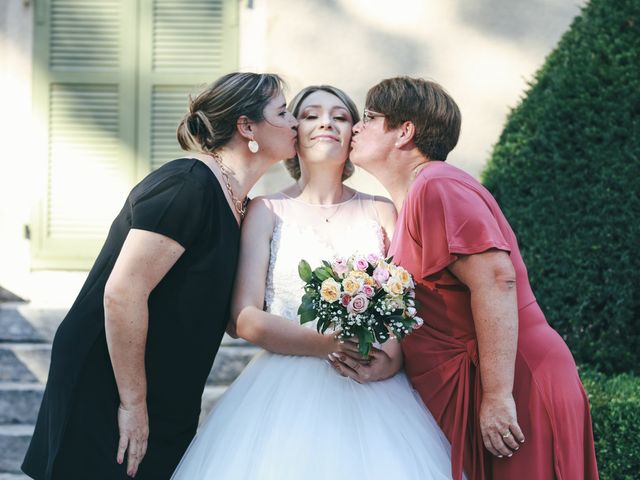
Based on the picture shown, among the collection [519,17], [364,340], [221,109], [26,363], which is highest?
[519,17]

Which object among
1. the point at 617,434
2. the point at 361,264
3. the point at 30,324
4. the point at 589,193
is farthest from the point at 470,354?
the point at 30,324

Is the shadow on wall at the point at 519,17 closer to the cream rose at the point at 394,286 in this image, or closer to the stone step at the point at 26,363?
the stone step at the point at 26,363

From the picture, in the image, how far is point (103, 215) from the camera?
6570 mm

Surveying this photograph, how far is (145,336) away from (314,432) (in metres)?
0.65

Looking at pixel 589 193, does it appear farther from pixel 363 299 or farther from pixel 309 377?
pixel 363 299

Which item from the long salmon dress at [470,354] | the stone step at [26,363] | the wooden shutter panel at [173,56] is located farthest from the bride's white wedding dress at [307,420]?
the wooden shutter panel at [173,56]

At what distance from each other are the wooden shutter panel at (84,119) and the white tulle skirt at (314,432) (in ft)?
12.9

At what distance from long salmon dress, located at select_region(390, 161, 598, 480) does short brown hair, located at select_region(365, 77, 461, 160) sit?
158mm

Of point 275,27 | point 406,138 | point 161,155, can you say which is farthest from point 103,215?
point 406,138

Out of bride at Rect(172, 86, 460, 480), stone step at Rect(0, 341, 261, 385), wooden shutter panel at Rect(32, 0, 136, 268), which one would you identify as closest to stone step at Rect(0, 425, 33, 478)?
stone step at Rect(0, 341, 261, 385)

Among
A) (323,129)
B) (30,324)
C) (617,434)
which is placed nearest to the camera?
Answer: (323,129)

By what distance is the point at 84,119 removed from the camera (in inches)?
259

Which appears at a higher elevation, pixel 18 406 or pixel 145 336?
pixel 145 336

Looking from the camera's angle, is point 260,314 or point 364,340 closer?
point 364,340
